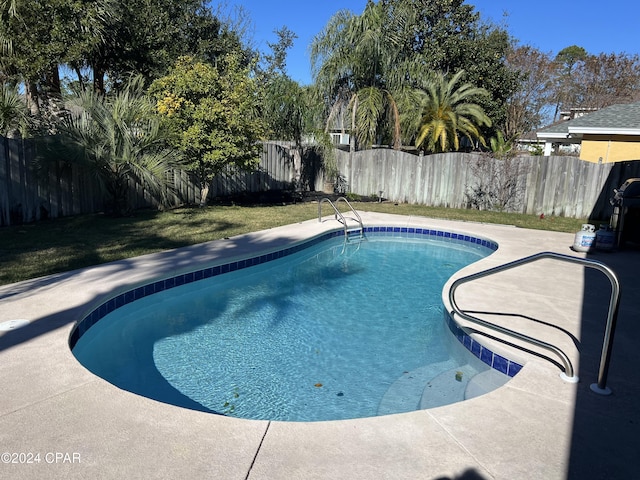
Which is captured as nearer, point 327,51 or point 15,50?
point 15,50

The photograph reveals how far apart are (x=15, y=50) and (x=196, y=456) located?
498 inches

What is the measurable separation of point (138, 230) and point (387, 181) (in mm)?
9569

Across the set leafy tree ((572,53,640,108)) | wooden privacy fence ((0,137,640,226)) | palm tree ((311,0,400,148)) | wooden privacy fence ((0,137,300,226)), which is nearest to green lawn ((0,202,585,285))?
wooden privacy fence ((0,137,300,226))

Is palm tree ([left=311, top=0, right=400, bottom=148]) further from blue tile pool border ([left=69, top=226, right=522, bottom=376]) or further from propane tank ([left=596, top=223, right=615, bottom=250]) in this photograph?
propane tank ([left=596, top=223, right=615, bottom=250])

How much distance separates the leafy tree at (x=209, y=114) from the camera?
10867mm

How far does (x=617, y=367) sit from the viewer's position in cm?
345

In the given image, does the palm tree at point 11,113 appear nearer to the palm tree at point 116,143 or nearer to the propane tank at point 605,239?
the palm tree at point 116,143

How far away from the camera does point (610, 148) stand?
46.1 feet

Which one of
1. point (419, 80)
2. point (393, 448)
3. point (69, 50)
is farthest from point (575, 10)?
point (393, 448)

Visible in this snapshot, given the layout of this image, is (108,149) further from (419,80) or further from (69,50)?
(419,80)

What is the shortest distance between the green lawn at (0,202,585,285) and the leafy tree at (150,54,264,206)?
59.4 inches

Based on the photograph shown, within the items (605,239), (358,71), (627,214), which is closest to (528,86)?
(358,71)

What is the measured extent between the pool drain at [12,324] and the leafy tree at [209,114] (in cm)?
743

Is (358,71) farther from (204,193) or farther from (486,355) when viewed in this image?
(486,355)
